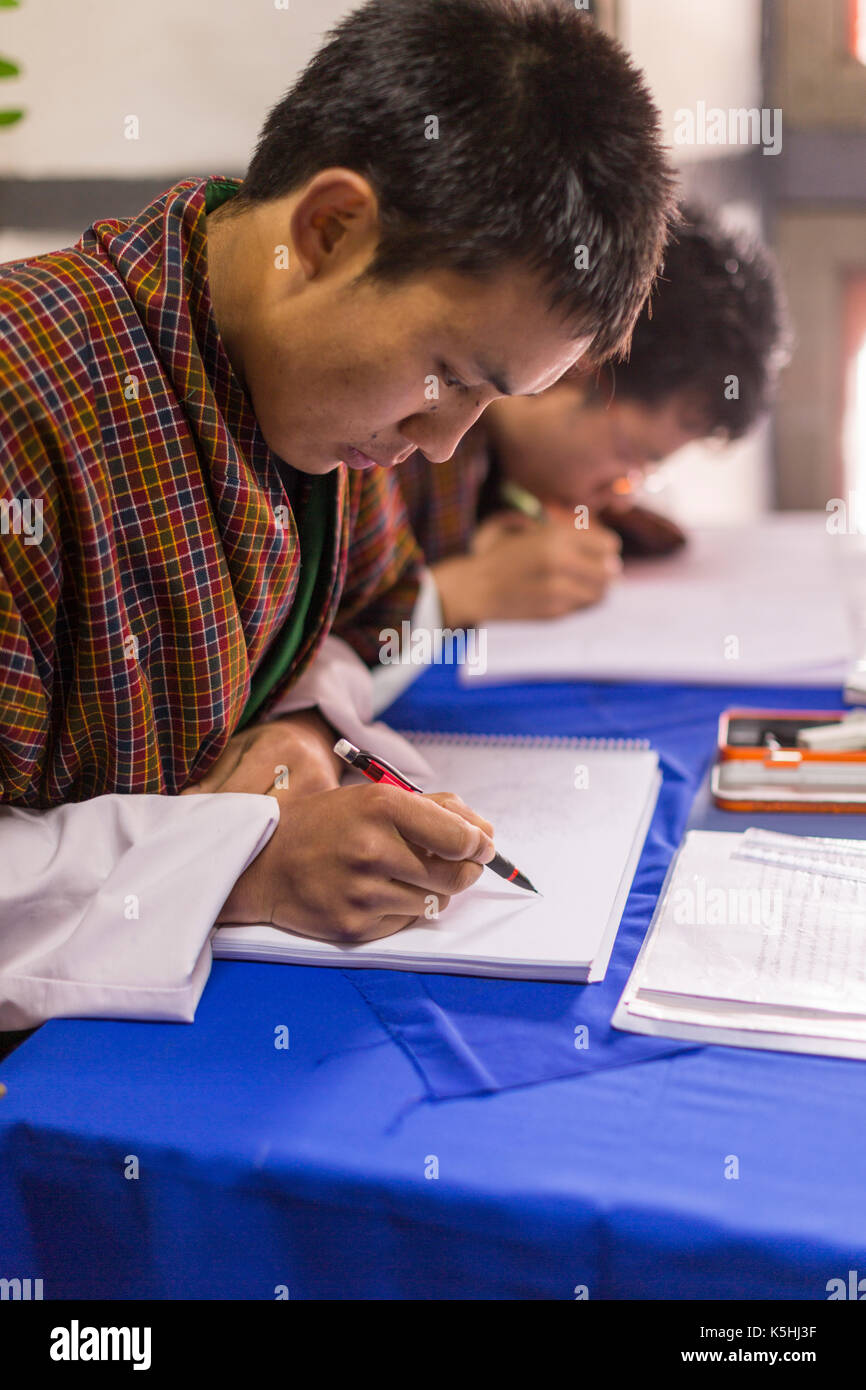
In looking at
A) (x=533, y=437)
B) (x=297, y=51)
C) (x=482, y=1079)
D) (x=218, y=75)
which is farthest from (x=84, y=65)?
(x=482, y=1079)

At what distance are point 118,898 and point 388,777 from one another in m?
0.20

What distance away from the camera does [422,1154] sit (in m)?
0.57

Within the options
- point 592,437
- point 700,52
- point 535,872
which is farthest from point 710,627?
point 700,52

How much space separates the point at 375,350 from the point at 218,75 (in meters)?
1.64

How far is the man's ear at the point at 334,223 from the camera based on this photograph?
0.69m

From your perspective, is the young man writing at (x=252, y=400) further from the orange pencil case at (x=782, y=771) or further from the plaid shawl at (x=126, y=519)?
the orange pencil case at (x=782, y=771)

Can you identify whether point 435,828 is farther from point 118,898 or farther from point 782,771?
point 782,771

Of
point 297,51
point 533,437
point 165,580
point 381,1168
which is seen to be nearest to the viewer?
point 381,1168

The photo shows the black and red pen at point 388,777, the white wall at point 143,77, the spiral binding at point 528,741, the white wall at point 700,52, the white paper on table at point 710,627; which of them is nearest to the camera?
the black and red pen at point 388,777

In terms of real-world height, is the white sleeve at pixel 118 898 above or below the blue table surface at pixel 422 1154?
above

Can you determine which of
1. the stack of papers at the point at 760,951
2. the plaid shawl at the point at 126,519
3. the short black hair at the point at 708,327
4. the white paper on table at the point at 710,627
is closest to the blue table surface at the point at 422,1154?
the stack of papers at the point at 760,951

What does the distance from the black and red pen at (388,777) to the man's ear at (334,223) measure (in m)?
0.31

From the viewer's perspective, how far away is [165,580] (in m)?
0.77
